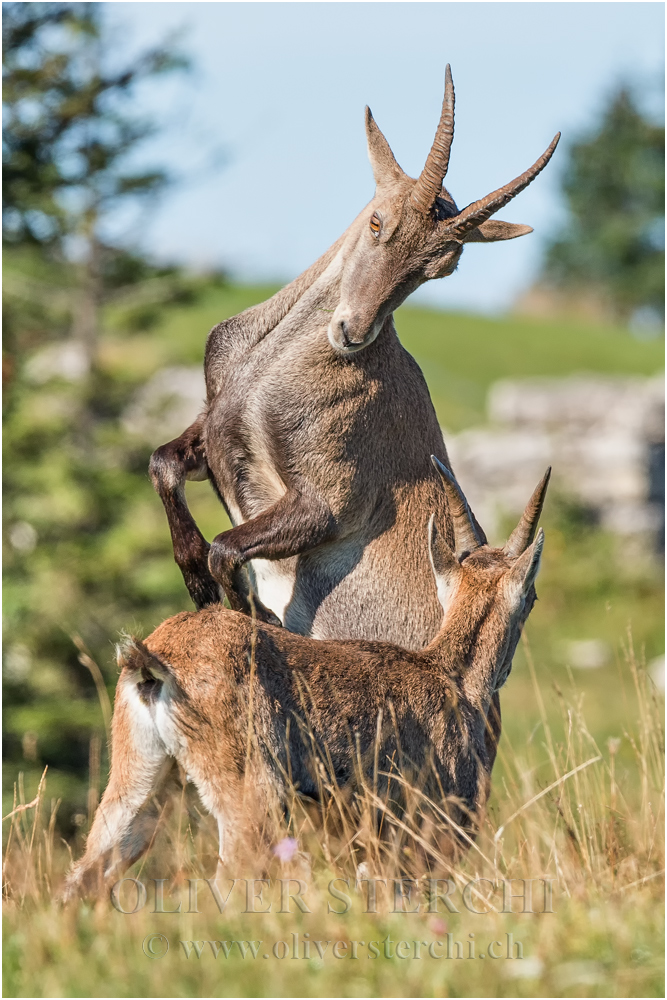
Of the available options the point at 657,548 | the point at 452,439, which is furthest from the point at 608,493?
the point at 452,439

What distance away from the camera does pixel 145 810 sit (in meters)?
4.02

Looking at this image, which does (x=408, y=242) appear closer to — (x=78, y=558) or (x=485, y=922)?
(x=485, y=922)

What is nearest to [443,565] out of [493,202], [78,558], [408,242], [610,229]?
[408,242]

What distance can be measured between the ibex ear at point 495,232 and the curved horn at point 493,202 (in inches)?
4.8

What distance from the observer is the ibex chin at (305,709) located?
13.0 feet

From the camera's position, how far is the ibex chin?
13.0ft

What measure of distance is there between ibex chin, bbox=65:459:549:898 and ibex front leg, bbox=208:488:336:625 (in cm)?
41

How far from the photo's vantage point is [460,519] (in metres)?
5.04

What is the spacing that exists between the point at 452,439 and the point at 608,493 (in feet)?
14.2

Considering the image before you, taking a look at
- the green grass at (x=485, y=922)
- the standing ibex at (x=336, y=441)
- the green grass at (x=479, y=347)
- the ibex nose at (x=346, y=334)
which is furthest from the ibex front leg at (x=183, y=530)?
the green grass at (x=479, y=347)

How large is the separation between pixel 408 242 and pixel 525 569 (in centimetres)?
142

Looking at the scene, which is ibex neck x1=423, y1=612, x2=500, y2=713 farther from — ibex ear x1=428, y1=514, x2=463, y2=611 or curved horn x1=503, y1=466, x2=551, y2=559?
curved horn x1=503, y1=466, x2=551, y2=559

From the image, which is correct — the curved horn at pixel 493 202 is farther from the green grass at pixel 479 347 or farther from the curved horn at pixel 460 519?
the green grass at pixel 479 347

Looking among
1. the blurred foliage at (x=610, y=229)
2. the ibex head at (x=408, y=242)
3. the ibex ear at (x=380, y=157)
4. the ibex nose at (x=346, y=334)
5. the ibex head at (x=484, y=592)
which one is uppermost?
the blurred foliage at (x=610, y=229)
